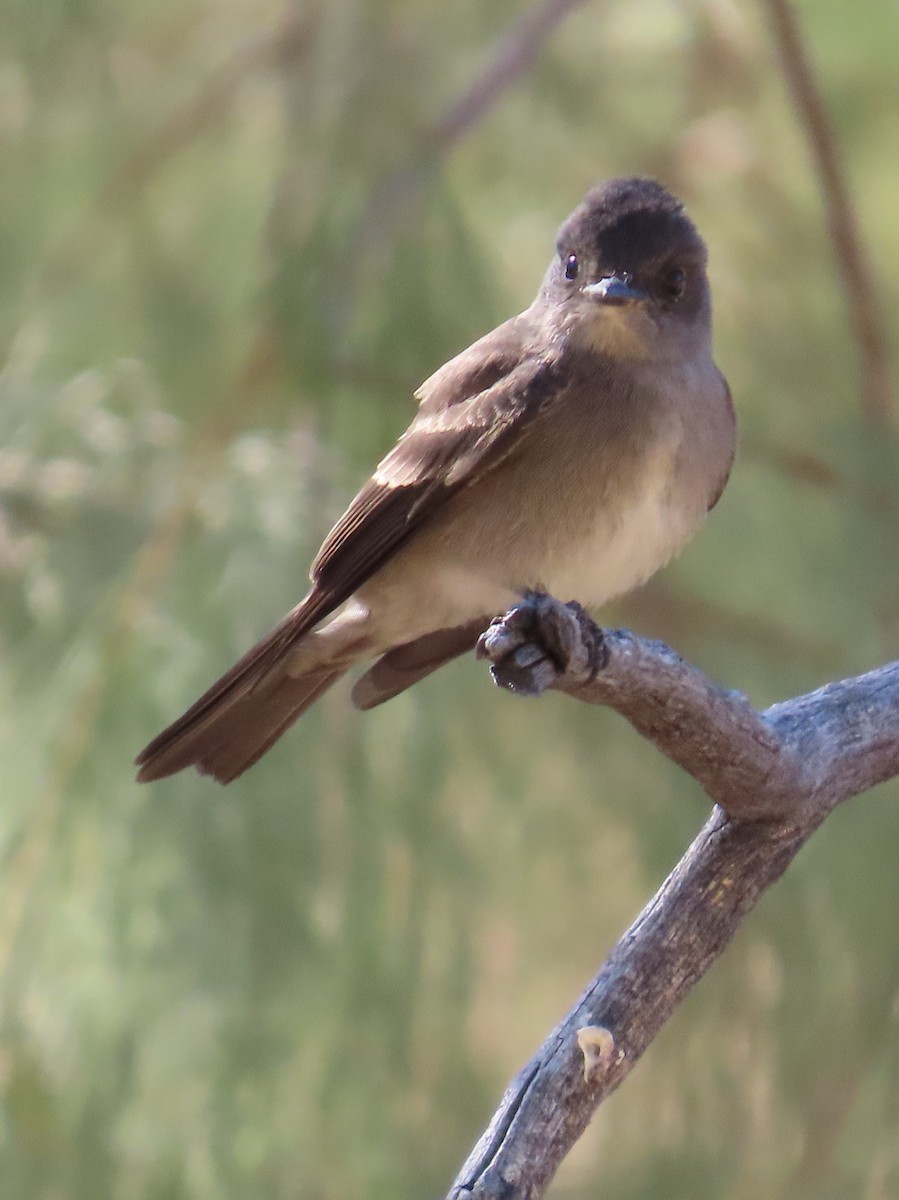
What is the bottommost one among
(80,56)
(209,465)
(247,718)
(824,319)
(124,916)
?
(124,916)

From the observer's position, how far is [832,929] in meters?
2.36

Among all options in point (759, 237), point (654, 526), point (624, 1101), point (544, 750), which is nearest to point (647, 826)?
point (544, 750)

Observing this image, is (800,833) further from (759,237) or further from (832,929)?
(759,237)

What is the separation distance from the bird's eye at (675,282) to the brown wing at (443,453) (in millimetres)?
190

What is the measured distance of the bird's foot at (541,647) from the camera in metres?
1.50

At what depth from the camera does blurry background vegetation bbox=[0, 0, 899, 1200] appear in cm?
219

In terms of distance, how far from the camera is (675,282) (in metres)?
2.07

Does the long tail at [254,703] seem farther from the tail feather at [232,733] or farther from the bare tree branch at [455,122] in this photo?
the bare tree branch at [455,122]

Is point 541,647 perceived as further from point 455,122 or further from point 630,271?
point 455,122

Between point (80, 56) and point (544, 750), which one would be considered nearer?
point (544, 750)

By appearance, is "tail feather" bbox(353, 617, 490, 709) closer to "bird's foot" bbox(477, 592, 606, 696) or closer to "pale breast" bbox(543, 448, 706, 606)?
"pale breast" bbox(543, 448, 706, 606)

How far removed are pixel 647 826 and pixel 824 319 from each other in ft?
2.90

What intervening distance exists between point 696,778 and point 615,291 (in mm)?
637

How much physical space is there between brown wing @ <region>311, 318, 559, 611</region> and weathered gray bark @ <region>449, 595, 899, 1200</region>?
41 cm
